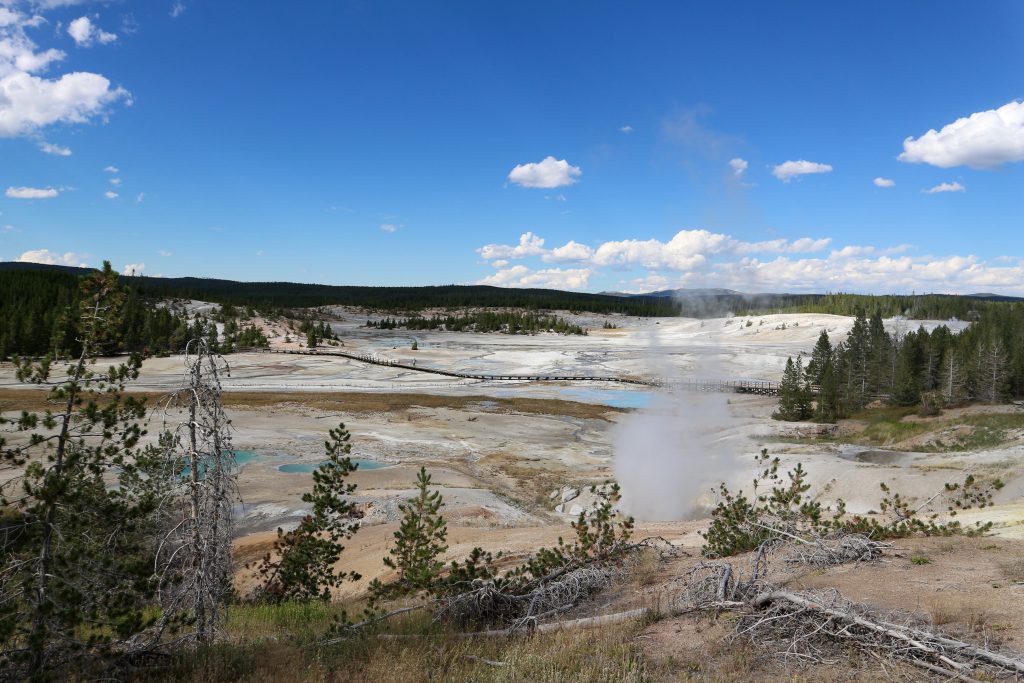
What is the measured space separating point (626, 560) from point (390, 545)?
311 inches

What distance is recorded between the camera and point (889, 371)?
49.9 meters

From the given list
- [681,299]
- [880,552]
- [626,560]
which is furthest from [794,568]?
[681,299]

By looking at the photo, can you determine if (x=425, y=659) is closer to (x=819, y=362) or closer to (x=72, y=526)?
(x=72, y=526)

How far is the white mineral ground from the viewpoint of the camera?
63.7 feet

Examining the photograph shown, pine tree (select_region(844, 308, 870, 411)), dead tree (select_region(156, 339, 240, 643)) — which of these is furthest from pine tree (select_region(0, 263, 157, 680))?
pine tree (select_region(844, 308, 870, 411))

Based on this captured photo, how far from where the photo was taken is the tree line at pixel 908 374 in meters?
42.3

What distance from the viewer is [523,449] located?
33.5m

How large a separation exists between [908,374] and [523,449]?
30.7 meters

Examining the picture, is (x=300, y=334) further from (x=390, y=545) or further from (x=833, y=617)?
(x=833, y=617)

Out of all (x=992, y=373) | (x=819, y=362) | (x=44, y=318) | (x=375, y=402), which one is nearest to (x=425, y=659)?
(x=375, y=402)

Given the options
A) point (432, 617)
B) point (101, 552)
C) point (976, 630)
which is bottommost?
point (432, 617)

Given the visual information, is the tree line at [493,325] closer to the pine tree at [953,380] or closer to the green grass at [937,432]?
the pine tree at [953,380]

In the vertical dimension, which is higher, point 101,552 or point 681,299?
point 681,299

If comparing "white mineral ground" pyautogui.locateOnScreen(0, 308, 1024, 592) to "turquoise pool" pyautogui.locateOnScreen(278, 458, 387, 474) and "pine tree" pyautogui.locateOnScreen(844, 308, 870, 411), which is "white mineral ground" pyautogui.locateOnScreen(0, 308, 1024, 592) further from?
"pine tree" pyautogui.locateOnScreen(844, 308, 870, 411)
